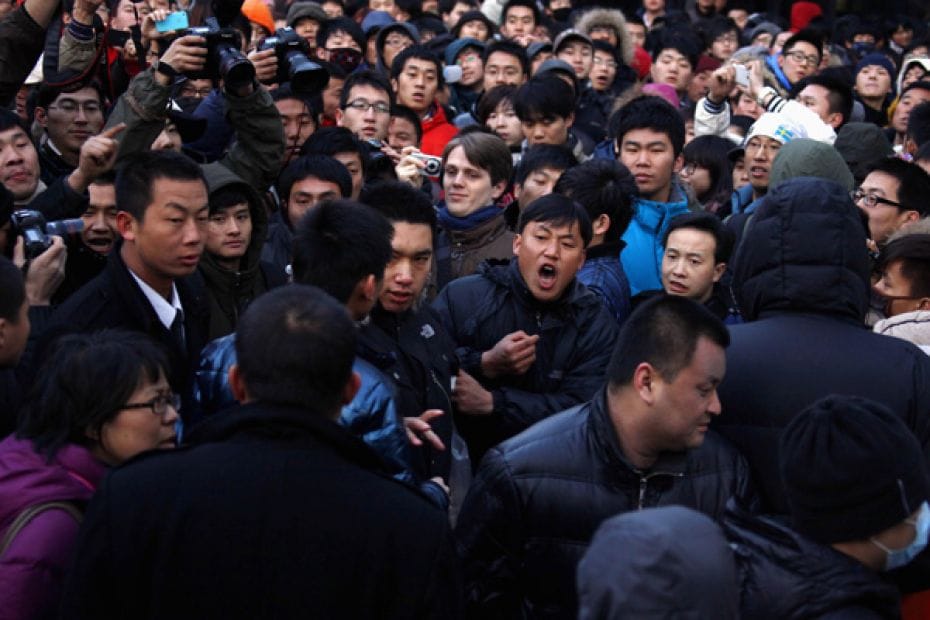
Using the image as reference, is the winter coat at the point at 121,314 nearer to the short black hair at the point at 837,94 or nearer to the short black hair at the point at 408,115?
the short black hair at the point at 408,115

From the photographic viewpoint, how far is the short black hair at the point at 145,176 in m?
3.98

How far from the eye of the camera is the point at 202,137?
19.1ft

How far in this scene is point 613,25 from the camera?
10844 millimetres

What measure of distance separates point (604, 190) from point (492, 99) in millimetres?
2752

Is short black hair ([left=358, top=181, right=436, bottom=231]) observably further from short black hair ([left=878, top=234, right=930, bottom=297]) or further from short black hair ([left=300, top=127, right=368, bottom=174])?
short black hair ([left=878, top=234, right=930, bottom=297])

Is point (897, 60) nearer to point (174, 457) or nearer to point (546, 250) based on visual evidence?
point (546, 250)

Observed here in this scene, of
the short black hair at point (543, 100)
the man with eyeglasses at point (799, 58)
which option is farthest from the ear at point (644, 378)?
the man with eyeglasses at point (799, 58)

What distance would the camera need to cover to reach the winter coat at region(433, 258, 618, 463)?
4.30m

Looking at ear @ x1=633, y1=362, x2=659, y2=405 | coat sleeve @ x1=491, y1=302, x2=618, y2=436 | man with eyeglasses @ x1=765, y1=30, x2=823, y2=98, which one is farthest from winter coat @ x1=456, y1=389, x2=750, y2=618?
man with eyeglasses @ x1=765, y1=30, x2=823, y2=98

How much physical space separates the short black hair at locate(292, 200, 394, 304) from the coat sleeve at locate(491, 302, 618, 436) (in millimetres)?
949

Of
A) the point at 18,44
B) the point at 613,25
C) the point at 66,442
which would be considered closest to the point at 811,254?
the point at 66,442

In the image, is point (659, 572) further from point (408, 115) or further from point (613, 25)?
point (613, 25)

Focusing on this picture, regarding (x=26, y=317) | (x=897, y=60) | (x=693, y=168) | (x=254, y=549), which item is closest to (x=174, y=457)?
(x=254, y=549)

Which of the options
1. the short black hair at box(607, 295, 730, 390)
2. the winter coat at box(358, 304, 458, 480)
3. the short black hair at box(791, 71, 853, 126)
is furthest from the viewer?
the short black hair at box(791, 71, 853, 126)
